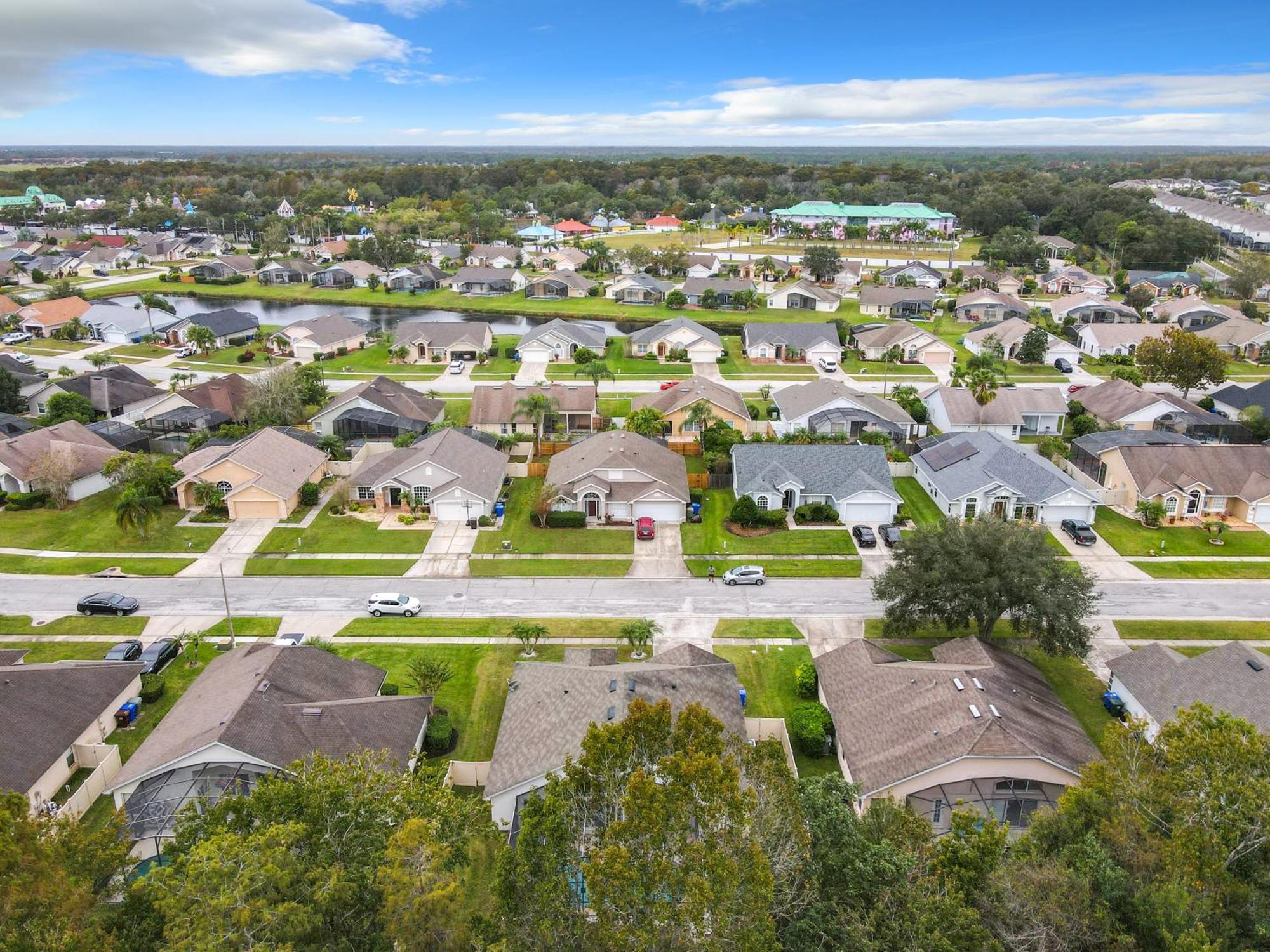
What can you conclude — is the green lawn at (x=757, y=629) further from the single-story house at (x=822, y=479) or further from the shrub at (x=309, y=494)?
the shrub at (x=309, y=494)

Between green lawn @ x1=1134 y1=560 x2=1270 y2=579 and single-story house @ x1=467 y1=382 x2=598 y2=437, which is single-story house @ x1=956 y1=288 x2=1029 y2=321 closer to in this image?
single-story house @ x1=467 y1=382 x2=598 y2=437

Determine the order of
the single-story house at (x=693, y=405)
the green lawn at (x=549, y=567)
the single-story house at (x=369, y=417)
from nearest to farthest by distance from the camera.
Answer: the green lawn at (x=549, y=567), the single-story house at (x=369, y=417), the single-story house at (x=693, y=405)

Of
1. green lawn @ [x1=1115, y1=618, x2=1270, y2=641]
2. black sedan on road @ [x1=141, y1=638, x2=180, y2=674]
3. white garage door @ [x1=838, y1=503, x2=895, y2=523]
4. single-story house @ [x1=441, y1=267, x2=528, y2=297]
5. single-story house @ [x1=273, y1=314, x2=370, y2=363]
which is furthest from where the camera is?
single-story house @ [x1=441, y1=267, x2=528, y2=297]

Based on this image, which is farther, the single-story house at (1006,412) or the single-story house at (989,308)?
the single-story house at (989,308)

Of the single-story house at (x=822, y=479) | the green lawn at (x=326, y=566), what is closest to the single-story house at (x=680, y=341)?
the single-story house at (x=822, y=479)

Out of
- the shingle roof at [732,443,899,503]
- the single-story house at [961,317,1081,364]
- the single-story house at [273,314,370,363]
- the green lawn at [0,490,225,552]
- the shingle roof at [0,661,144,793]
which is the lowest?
the green lawn at [0,490,225,552]

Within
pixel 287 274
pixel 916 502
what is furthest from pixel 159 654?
pixel 287 274

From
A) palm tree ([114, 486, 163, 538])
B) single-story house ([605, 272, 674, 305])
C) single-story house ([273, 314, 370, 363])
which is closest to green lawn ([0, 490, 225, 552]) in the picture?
palm tree ([114, 486, 163, 538])
